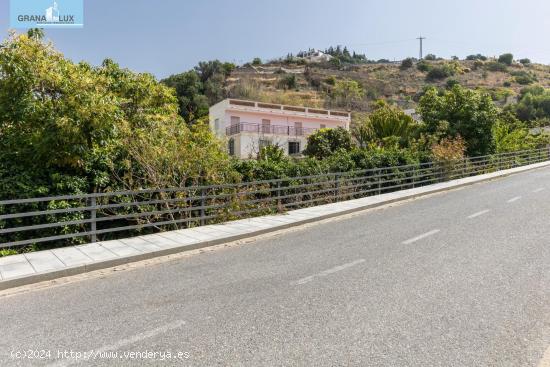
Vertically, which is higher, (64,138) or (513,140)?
(513,140)

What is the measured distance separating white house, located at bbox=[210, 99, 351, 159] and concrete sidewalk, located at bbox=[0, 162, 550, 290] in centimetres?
3039

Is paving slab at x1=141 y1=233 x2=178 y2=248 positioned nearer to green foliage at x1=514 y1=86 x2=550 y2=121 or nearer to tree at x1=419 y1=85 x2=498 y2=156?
tree at x1=419 y1=85 x2=498 y2=156

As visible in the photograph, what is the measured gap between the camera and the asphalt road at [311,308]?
3.85 meters

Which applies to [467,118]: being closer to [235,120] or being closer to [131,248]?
[131,248]

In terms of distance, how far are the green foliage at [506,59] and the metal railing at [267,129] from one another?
97306 mm

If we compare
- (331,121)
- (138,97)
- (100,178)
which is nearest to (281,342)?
(100,178)

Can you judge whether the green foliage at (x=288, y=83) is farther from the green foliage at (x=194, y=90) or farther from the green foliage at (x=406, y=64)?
the green foliage at (x=406, y=64)

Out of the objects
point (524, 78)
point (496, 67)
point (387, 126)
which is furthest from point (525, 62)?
point (387, 126)

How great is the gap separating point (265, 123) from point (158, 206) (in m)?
36.1

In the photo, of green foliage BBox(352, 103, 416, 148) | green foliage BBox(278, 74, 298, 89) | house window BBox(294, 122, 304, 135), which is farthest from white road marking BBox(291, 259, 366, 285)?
green foliage BBox(278, 74, 298, 89)

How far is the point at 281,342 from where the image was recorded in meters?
4.04

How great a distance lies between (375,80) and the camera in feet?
310

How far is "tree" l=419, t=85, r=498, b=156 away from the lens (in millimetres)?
24312

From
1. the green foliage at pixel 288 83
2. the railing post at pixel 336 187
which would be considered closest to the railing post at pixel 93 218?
the railing post at pixel 336 187
